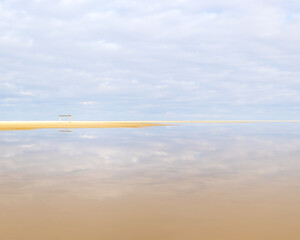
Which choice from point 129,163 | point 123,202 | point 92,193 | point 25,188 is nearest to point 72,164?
point 129,163

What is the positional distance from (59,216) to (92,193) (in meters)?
1.99

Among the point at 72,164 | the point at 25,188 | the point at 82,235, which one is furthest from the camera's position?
the point at 72,164

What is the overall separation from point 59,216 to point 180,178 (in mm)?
5125

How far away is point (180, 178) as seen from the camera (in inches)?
412

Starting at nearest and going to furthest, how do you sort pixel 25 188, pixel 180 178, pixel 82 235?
pixel 82 235, pixel 25 188, pixel 180 178

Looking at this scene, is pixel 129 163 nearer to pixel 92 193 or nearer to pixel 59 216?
pixel 92 193

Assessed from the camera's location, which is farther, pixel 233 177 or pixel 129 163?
pixel 129 163

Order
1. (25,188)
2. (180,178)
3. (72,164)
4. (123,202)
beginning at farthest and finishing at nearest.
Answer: (72,164)
(180,178)
(25,188)
(123,202)

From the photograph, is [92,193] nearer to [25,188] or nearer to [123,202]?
[123,202]

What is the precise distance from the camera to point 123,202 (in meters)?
7.41

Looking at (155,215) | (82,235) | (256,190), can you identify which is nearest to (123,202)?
(155,215)

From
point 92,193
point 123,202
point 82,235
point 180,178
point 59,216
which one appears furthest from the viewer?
point 180,178

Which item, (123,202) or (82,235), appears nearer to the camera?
(82,235)

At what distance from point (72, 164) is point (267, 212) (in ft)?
29.8
